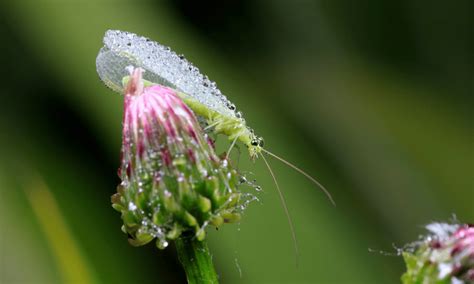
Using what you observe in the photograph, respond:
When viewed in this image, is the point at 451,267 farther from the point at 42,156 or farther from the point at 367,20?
the point at 367,20

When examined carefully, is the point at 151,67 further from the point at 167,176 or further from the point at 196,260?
the point at 196,260

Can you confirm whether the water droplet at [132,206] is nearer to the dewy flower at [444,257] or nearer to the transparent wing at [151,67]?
the transparent wing at [151,67]

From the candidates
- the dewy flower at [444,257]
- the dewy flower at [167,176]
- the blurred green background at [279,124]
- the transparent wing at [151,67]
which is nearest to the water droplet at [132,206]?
the dewy flower at [167,176]

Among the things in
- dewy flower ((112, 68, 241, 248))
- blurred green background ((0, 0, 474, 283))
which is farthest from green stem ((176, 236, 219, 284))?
blurred green background ((0, 0, 474, 283))

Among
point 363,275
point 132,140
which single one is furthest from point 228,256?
point 132,140

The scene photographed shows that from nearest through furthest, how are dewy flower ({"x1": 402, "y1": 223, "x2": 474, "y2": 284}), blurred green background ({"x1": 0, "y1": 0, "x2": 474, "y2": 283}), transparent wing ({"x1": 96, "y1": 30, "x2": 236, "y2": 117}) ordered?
1. dewy flower ({"x1": 402, "y1": 223, "x2": 474, "y2": 284})
2. transparent wing ({"x1": 96, "y1": 30, "x2": 236, "y2": 117})
3. blurred green background ({"x1": 0, "y1": 0, "x2": 474, "y2": 283})

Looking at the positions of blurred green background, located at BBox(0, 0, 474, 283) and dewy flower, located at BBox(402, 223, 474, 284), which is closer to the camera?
dewy flower, located at BBox(402, 223, 474, 284)

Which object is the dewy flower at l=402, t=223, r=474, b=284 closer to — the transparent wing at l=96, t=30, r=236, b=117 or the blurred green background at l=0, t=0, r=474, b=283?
the transparent wing at l=96, t=30, r=236, b=117

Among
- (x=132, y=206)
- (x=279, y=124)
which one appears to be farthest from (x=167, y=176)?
(x=279, y=124)
